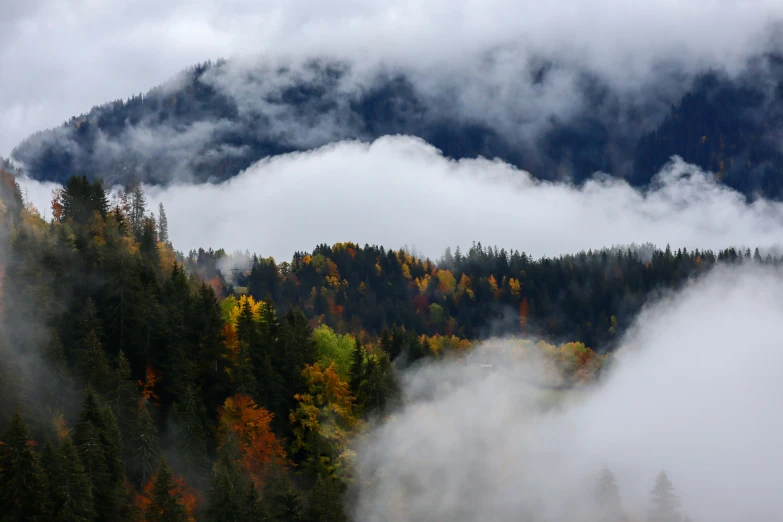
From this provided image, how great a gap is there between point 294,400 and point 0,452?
39043 mm

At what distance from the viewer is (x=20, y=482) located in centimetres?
6312

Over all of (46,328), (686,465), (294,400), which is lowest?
Answer: (686,465)

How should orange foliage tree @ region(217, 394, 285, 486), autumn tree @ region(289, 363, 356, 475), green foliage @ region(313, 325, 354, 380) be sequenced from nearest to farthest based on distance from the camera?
1. orange foliage tree @ region(217, 394, 285, 486)
2. autumn tree @ region(289, 363, 356, 475)
3. green foliage @ region(313, 325, 354, 380)

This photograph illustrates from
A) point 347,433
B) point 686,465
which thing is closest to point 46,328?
point 347,433

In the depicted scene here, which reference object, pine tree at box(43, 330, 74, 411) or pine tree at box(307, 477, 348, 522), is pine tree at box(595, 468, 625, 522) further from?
pine tree at box(43, 330, 74, 411)

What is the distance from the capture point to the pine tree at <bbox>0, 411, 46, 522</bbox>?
62.9m

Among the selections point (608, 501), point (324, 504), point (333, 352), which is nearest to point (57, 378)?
point (324, 504)

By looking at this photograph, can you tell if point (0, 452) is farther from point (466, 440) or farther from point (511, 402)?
point (511, 402)

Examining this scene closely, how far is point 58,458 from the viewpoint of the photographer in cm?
6519

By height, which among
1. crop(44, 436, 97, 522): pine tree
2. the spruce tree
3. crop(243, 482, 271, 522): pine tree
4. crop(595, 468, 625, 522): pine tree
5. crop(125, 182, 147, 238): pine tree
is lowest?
crop(595, 468, 625, 522): pine tree

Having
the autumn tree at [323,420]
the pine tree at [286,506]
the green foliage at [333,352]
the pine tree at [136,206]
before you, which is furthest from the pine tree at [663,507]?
the pine tree at [136,206]

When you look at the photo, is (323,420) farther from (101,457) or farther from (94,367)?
(101,457)

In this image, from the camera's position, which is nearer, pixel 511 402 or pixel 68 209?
pixel 68 209

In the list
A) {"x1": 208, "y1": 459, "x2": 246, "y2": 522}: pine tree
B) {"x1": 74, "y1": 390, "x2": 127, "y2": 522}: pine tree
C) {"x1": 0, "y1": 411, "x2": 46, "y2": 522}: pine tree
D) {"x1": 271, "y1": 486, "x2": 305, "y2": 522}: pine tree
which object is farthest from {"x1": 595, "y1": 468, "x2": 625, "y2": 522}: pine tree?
{"x1": 0, "y1": 411, "x2": 46, "y2": 522}: pine tree
